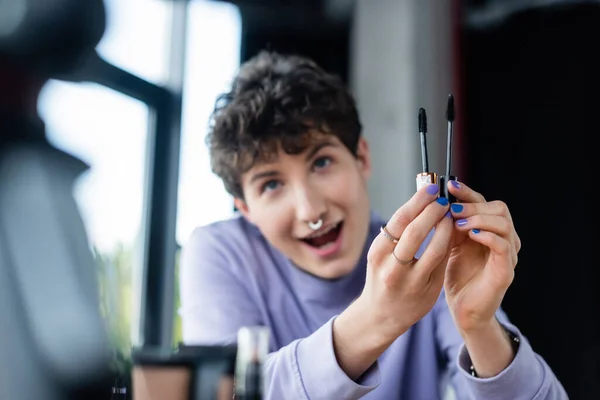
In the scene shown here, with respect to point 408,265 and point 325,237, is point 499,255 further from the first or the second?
point 325,237

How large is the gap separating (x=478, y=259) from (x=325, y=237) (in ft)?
0.51

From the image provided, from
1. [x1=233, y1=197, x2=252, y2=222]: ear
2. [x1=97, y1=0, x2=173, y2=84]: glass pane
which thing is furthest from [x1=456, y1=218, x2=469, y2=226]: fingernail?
[x1=97, y1=0, x2=173, y2=84]: glass pane

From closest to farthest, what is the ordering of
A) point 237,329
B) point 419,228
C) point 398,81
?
point 419,228, point 237,329, point 398,81

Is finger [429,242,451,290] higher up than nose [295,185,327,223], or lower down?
lower down

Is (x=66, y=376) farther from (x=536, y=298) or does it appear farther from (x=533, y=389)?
(x=536, y=298)

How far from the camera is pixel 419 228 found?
0.46 m

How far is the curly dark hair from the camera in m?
0.62

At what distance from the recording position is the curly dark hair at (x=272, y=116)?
0.62 metres

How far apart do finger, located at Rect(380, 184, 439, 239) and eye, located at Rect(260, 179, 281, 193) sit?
0.17 meters

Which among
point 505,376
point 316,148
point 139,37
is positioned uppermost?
point 139,37

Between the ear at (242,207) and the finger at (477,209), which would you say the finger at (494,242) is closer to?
the finger at (477,209)

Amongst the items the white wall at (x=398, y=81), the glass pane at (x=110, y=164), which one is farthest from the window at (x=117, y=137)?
the white wall at (x=398, y=81)

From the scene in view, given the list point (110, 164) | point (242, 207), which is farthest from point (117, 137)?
point (242, 207)

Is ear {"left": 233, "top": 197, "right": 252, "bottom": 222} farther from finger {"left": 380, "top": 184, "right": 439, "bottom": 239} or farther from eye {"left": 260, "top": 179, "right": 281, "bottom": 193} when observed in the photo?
finger {"left": 380, "top": 184, "right": 439, "bottom": 239}
